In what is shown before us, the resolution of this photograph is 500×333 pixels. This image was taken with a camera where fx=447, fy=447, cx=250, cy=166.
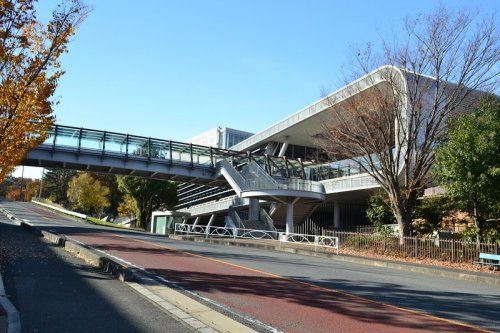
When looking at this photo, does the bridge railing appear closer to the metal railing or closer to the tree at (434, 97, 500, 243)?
the metal railing

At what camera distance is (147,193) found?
5547 cm

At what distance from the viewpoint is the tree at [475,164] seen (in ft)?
60.0

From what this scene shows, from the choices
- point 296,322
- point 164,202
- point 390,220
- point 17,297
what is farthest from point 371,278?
point 164,202

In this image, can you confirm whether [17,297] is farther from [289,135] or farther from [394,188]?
A: [289,135]

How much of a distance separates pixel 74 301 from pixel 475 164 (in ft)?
54.5

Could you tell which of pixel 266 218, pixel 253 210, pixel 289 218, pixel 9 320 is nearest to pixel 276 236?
pixel 289 218

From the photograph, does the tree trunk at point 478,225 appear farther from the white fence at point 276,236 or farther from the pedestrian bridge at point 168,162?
the pedestrian bridge at point 168,162

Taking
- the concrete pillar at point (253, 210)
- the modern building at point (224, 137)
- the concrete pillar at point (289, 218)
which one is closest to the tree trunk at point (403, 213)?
the concrete pillar at point (289, 218)

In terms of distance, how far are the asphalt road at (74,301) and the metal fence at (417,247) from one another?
1585cm

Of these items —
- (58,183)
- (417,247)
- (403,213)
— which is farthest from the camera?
(58,183)

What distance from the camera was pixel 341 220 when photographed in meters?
46.7

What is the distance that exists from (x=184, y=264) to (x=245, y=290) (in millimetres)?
4894

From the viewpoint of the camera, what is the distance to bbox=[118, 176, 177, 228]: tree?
177 feet

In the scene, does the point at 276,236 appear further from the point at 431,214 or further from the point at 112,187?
the point at 112,187
